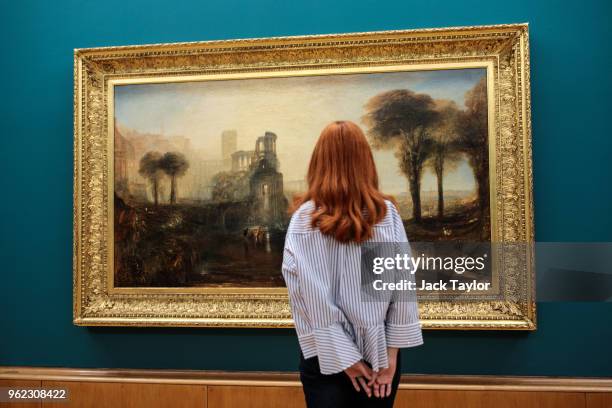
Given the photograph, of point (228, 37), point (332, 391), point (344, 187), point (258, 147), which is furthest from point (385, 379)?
point (228, 37)

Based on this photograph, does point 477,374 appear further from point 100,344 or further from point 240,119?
point 100,344

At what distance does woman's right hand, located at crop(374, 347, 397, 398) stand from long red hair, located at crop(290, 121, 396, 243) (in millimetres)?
519

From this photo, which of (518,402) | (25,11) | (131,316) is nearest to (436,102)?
(518,402)

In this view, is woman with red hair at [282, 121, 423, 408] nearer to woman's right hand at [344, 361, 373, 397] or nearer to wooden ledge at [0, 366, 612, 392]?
woman's right hand at [344, 361, 373, 397]

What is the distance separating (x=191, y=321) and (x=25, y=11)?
292 cm

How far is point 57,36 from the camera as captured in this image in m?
4.33

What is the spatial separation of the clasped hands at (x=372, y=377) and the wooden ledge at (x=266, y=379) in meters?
1.66

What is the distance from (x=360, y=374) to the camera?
219cm

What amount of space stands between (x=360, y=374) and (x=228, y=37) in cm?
292

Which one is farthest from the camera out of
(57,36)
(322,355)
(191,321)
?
(57,36)

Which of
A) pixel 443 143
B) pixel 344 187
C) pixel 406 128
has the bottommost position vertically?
pixel 344 187

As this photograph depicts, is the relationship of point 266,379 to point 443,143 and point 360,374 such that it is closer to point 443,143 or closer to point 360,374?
point 360,374

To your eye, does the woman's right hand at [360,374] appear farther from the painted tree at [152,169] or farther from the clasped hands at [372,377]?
the painted tree at [152,169]

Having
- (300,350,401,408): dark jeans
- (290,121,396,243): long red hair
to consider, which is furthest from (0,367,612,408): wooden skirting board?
(290,121,396,243): long red hair
